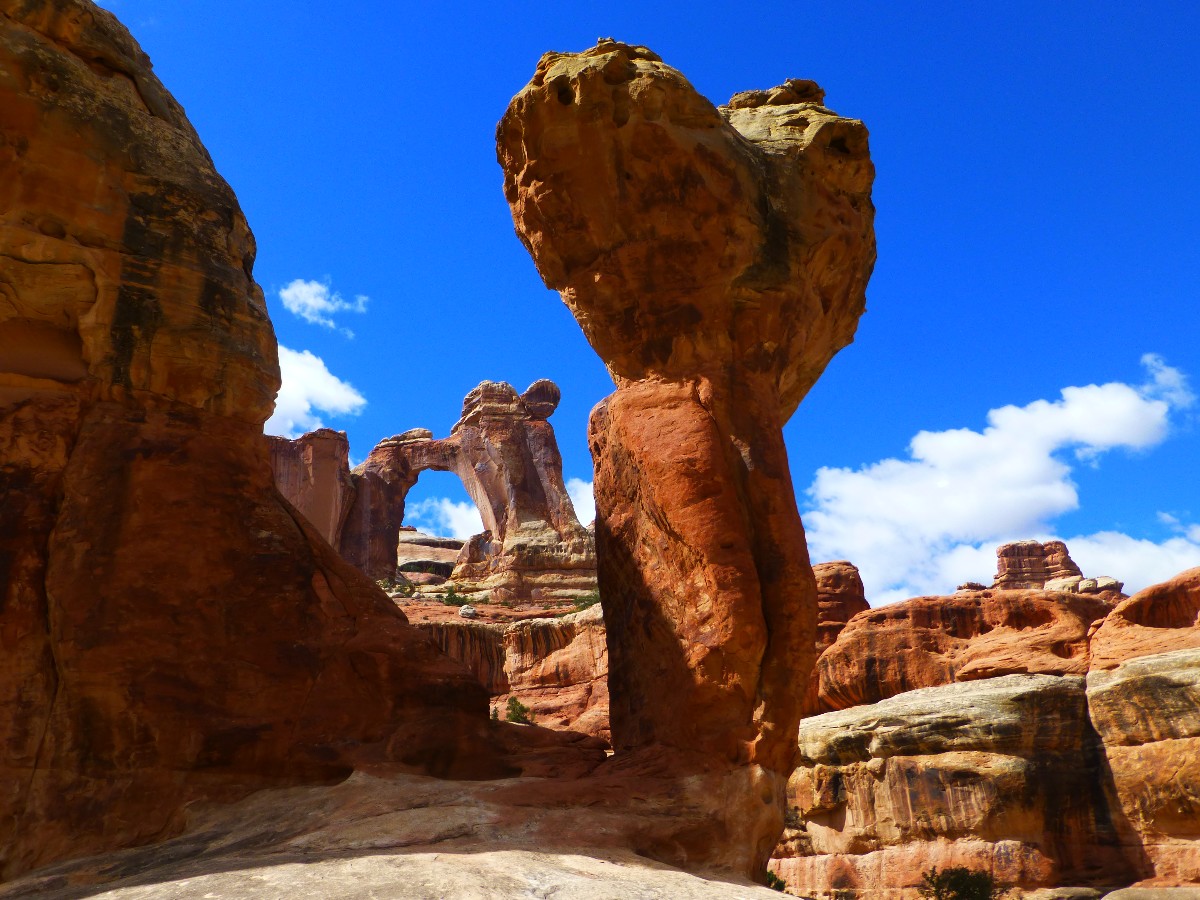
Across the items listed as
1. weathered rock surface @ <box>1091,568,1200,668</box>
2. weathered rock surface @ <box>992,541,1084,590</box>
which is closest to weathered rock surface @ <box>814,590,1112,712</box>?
weathered rock surface @ <box>1091,568,1200,668</box>

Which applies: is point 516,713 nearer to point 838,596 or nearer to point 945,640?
point 945,640

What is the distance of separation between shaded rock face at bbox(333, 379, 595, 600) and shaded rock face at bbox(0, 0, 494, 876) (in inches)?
1368

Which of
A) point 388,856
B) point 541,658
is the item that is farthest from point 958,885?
point 388,856

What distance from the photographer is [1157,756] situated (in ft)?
73.9

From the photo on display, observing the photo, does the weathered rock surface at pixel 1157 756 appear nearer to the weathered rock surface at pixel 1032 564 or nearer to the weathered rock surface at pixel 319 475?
the weathered rock surface at pixel 319 475

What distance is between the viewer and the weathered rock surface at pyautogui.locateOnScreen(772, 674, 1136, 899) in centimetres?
2305

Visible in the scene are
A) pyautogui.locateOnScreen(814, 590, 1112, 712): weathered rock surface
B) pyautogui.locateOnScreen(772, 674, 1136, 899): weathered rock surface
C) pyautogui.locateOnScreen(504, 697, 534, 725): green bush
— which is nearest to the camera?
pyautogui.locateOnScreen(504, 697, 534, 725): green bush

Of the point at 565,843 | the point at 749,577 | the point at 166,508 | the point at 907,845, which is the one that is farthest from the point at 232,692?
the point at 907,845

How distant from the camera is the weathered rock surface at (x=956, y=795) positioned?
23047mm

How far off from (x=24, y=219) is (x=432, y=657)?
20.8 feet

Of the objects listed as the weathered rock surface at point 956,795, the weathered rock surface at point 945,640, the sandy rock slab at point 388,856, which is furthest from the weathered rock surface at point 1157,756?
the sandy rock slab at point 388,856

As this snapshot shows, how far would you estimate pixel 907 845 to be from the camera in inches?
959

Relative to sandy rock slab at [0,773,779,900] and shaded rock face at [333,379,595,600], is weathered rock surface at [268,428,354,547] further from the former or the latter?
sandy rock slab at [0,773,779,900]

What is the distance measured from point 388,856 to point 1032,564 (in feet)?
255
